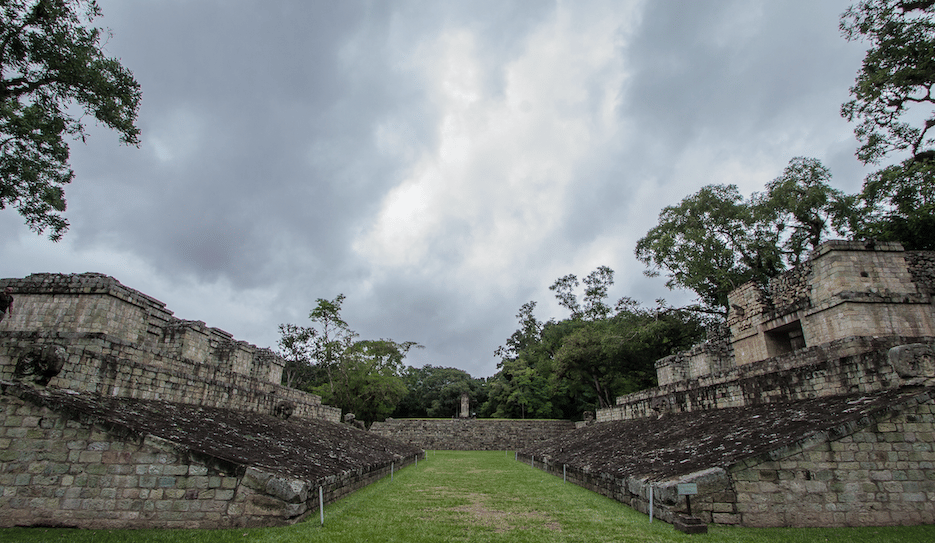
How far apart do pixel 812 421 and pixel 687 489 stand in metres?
2.38

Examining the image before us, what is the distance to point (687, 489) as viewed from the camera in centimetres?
493

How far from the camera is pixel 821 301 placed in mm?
10008

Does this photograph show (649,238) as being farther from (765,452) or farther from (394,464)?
(765,452)

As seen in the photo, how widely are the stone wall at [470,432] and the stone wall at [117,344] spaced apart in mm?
16553

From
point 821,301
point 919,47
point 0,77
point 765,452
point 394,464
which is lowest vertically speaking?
point 394,464

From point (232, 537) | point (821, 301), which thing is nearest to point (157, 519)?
point (232, 537)

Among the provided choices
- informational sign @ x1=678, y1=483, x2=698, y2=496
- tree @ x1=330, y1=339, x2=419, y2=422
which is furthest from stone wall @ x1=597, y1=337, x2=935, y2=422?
tree @ x1=330, y1=339, x2=419, y2=422

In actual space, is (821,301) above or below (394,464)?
above

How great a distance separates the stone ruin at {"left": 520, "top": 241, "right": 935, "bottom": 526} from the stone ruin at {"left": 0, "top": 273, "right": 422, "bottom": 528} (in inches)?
200

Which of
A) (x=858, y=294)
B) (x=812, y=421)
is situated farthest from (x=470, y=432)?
(x=812, y=421)

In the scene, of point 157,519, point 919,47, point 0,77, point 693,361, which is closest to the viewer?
point 157,519

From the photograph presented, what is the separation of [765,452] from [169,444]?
7.16 metres

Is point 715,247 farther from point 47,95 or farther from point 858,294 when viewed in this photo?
point 47,95

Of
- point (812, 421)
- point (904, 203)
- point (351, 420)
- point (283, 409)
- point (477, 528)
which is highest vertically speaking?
point (904, 203)
